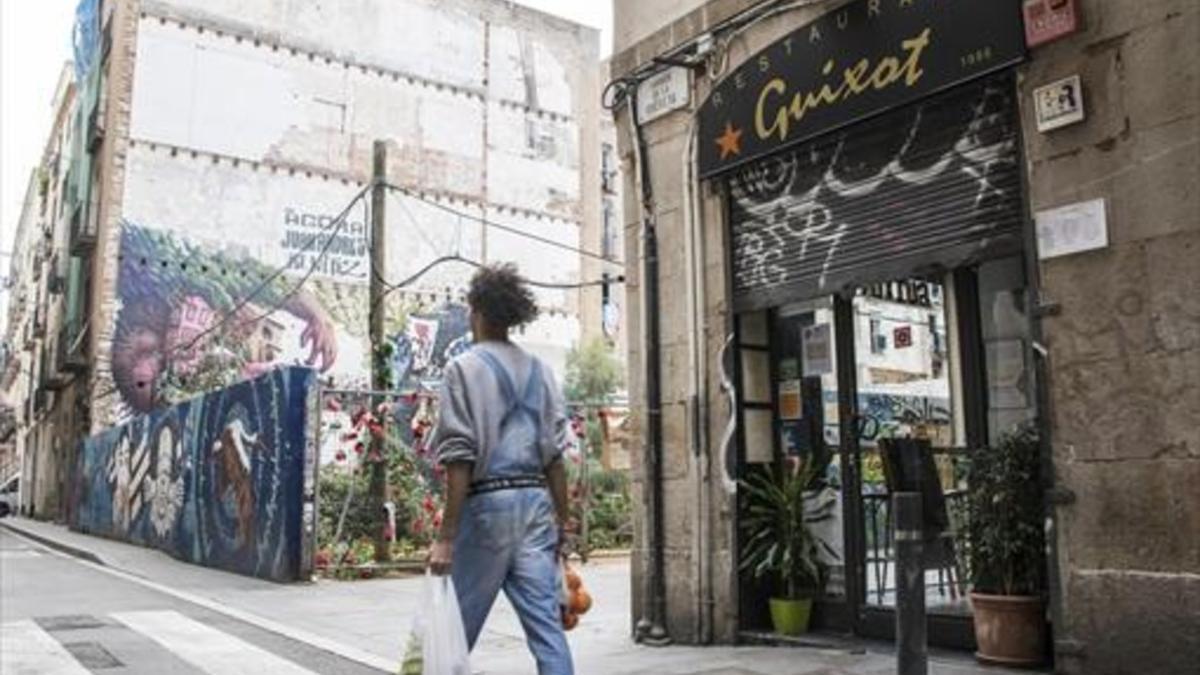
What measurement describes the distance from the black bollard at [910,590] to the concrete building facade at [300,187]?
21681 millimetres

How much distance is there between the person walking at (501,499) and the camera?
3904 mm

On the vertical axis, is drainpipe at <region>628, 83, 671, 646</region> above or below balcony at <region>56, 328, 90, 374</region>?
below

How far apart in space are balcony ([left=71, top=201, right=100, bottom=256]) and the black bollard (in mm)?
27506

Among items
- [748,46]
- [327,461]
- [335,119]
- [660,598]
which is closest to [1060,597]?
[660,598]

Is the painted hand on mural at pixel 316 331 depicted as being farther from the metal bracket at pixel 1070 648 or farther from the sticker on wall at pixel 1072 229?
the metal bracket at pixel 1070 648

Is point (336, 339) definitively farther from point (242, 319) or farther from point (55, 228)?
point (55, 228)

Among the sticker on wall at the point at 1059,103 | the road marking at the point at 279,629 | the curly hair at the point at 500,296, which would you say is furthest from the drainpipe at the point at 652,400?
the curly hair at the point at 500,296

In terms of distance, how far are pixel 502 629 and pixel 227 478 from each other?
7442 mm

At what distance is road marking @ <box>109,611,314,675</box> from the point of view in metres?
6.95

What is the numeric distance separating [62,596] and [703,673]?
7.99m

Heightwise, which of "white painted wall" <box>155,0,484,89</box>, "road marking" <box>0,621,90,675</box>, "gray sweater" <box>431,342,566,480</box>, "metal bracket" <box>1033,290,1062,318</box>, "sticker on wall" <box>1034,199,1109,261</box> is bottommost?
"road marking" <box>0,621,90,675</box>

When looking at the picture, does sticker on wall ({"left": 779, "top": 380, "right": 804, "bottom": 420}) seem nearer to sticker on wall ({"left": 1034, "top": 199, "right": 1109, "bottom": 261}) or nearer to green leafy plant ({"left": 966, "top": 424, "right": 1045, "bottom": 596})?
green leafy plant ({"left": 966, "top": 424, "right": 1045, "bottom": 596})

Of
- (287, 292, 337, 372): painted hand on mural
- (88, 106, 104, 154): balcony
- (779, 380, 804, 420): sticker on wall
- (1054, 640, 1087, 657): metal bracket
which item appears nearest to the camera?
(1054, 640, 1087, 657): metal bracket

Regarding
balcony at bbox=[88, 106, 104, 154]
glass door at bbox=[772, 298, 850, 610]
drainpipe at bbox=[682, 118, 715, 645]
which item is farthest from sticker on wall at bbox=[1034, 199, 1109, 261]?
balcony at bbox=[88, 106, 104, 154]
